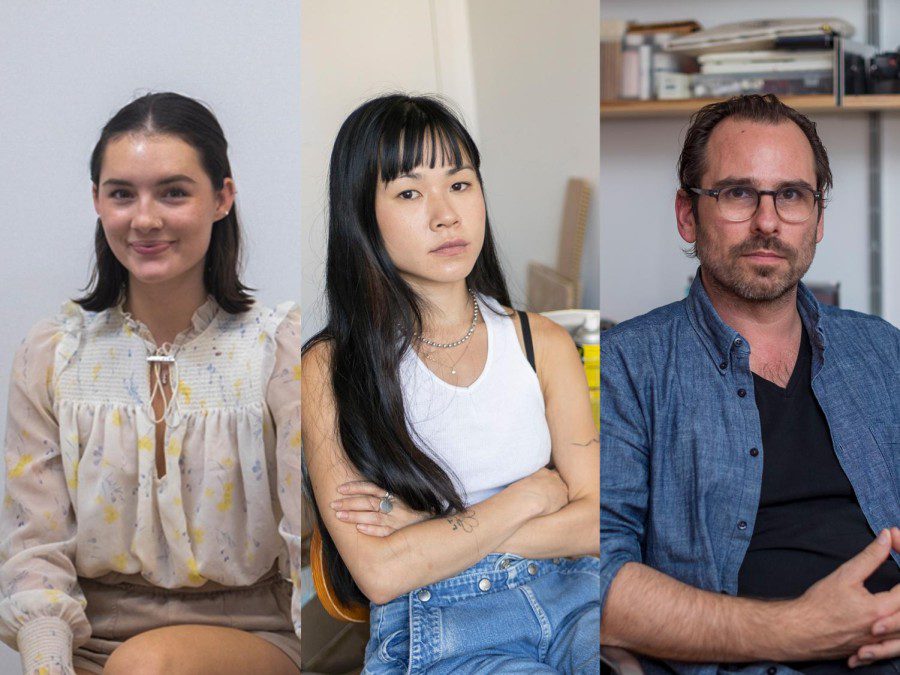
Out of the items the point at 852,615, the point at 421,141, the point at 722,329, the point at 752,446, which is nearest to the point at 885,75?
the point at 722,329

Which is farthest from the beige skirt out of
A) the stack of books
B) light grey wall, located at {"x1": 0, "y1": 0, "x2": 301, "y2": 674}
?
the stack of books

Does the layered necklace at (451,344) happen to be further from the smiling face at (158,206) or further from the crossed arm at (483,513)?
the smiling face at (158,206)

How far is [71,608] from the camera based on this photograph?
4.29 feet

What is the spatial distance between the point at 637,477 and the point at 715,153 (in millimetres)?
599

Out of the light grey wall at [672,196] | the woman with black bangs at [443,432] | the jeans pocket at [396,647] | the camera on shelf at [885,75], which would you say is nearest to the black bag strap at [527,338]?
the woman with black bangs at [443,432]

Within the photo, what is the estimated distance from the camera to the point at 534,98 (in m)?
1.08

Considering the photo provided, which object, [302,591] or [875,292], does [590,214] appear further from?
[875,292]

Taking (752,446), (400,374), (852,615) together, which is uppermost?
(400,374)

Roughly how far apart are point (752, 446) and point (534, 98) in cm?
74

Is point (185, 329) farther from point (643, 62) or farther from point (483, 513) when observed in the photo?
point (643, 62)

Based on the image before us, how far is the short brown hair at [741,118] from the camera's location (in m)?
1.71

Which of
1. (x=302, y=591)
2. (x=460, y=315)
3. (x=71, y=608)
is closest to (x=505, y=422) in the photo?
(x=460, y=315)

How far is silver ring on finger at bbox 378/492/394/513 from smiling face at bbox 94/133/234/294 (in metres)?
0.43

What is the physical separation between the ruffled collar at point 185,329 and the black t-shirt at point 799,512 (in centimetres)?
90
